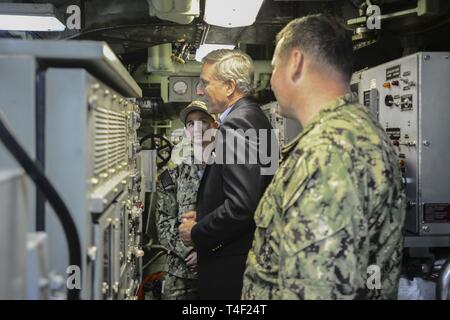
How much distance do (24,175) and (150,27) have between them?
3379 mm

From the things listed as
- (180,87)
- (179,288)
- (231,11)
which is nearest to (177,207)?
(179,288)

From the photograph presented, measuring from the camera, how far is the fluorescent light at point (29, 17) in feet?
10.5

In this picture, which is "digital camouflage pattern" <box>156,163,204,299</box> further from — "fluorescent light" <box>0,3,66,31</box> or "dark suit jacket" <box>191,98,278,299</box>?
"fluorescent light" <box>0,3,66,31</box>

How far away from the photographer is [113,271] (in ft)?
5.23

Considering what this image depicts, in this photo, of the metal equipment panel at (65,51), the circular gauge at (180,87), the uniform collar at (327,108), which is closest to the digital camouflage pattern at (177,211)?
the uniform collar at (327,108)

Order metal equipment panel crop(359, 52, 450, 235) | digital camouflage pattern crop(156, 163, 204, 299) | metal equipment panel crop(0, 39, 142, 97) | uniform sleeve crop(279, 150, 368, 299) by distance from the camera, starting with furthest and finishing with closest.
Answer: digital camouflage pattern crop(156, 163, 204, 299)
metal equipment panel crop(359, 52, 450, 235)
uniform sleeve crop(279, 150, 368, 299)
metal equipment panel crop(0, 39, 142, 97)

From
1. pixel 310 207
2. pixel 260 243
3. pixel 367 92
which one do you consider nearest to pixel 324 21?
pixel 310 207

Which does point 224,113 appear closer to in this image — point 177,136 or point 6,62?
point 6,62

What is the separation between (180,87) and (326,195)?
522 cm

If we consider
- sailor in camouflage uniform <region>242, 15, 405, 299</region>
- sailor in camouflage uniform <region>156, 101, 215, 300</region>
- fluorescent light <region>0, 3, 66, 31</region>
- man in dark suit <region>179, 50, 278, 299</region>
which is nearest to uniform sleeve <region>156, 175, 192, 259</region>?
sailor in camouflage uniform <region>156, 101, 215, 300</region>

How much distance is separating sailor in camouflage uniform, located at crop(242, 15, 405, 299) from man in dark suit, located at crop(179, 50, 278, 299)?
0.53 m

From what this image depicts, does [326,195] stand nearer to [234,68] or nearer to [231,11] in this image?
[234,68]

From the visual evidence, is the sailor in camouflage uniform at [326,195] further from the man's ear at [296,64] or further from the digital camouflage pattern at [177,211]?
the digital camouflage pattern at [177,211]

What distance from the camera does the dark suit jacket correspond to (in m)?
2.21
